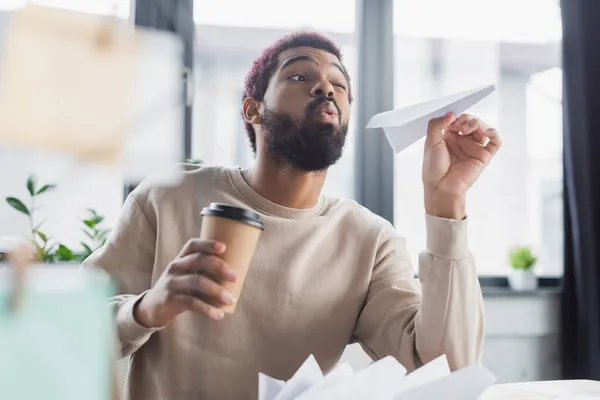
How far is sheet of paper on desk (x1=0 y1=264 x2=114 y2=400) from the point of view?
20cm

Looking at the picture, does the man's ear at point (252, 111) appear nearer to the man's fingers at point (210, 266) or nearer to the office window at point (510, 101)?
the man's fingers at point (210, 266)

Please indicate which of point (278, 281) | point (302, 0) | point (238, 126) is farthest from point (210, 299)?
point (302, 0)

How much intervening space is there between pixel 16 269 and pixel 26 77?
66 mm

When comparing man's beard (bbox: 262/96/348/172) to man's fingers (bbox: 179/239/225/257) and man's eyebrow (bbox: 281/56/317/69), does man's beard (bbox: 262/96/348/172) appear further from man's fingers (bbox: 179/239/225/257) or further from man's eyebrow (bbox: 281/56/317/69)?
man's fingers (bbox: 179/239/225/257)

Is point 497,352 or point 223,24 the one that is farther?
point 497,352

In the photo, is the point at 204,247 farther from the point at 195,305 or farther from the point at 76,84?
the point at 76,84

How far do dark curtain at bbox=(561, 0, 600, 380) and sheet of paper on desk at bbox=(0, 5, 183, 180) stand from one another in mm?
1964

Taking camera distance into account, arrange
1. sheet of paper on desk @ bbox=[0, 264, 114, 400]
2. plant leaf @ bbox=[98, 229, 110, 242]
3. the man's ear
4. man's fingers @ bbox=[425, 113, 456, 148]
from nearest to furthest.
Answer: sheet of paper on desk @ bbox=[0, 264, 114, 400], plant leaf @ bbox=[98, 229, 110, 242], the man's ear, man's fingers @ bbox=[425, 113, 456, 148]

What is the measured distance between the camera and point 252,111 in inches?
20.6

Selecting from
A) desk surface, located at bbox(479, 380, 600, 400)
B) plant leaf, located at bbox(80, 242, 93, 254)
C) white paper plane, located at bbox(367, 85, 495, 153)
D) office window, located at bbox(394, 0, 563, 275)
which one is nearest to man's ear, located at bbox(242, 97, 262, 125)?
white paper plane, located at bbox(367, 85, 495, 153)

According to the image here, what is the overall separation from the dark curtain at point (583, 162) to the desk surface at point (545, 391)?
1.33 m

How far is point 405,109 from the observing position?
1.81 ft

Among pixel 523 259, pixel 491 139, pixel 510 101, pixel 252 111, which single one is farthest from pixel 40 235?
pixel 510 101

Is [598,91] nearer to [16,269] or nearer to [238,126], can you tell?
[238,126]
